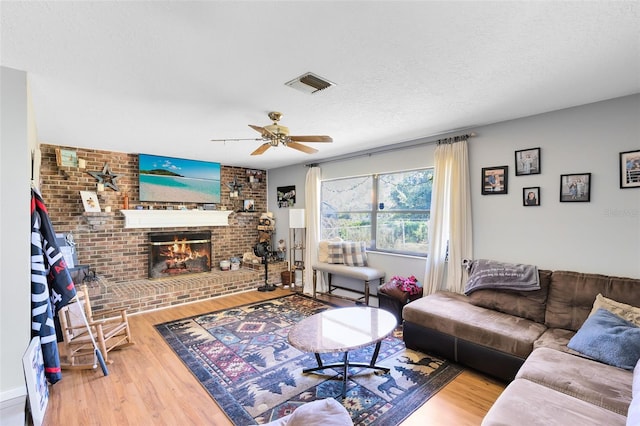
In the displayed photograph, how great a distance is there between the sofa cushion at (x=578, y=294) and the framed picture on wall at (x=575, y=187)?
2.26 feet

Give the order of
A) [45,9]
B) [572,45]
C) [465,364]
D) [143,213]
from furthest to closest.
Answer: [143,213] → [465,364] → [572,45] → [45,9]

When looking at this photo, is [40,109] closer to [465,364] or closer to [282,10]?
[282,10]

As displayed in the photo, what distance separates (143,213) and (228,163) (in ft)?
5.69

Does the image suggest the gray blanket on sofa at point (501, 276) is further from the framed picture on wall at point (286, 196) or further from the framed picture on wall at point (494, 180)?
the framed picture on wall at point (286, 196)

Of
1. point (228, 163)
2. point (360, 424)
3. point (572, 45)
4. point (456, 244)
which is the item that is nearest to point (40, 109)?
point (228, 163)

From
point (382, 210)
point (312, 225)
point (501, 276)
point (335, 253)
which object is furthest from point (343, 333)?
point (312, 225)

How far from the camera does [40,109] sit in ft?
8.66

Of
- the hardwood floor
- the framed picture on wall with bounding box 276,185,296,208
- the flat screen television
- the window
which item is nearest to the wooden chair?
the hardwood floor

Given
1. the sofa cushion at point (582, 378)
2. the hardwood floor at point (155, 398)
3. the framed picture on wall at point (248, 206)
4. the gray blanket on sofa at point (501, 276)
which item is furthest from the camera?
the framed picture on wall at point (248, 206)

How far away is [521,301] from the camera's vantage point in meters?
2.75

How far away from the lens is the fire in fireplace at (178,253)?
16.2 feet

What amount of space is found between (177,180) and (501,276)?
5.02 meters

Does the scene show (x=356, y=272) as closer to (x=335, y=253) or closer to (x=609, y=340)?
(x=335, y=253)

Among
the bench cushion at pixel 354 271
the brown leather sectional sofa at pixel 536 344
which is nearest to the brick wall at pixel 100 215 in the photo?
the bench cushion at pixel 354 271
